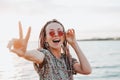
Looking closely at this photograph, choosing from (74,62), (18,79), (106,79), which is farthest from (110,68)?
(74,62)

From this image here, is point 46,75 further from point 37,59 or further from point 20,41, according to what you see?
point 20,41

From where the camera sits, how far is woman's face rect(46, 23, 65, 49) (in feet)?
13.2

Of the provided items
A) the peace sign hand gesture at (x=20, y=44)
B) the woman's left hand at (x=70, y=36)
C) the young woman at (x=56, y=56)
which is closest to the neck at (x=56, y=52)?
the young woman at (x=56, y=56)

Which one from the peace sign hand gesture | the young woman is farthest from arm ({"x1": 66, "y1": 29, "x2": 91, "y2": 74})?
the peace sign hand gesture

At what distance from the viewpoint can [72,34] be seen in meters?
4.09

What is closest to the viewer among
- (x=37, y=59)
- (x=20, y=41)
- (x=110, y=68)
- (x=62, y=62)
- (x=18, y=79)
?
(x=20, y=41)

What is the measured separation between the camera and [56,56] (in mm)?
4094

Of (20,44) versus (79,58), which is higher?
(20,44)

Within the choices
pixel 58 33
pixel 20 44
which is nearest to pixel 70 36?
pixel 58 33

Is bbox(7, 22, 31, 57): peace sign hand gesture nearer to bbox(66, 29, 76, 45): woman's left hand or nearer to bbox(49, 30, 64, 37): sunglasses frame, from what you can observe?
bbox(49, 30, 64, 37): sunglasses frame

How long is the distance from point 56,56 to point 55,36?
0.19m

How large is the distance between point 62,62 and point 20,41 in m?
0.65

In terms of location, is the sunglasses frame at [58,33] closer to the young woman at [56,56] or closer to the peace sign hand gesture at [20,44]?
the young woman at [56,56]

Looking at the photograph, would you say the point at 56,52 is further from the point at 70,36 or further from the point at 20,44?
the point at 20,44
